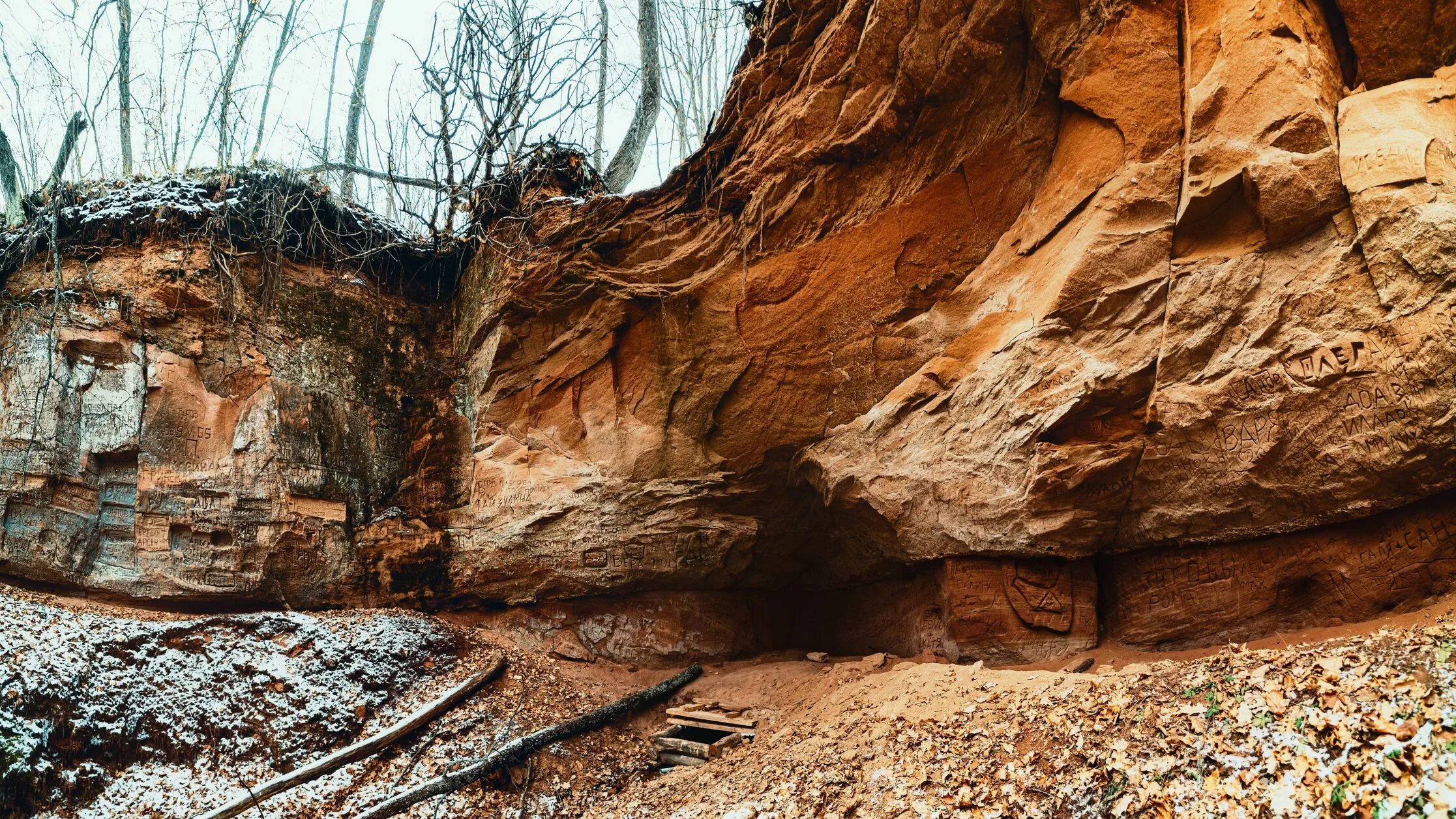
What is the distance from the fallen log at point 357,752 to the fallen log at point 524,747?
2.04 ft

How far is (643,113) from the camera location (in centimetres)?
1236

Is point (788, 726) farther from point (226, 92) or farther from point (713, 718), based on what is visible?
point (226, 92)

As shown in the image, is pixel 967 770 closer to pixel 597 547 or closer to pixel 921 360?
pixel 921 360

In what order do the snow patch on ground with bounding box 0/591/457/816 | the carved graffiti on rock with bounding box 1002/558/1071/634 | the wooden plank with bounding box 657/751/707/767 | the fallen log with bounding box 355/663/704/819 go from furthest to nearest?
the wooden plank with bounding box 657/751/707/767, the carved graffiti on rock with bounding box 1002/558/1071/634, the fallen log with bounding box 355/663/704/819, the snow patch on ground with bounding box 0/591/457/816

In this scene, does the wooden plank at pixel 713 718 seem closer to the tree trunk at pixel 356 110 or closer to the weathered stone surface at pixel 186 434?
the weathered stone surface at pixel 186 434

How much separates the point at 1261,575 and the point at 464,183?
8857mm

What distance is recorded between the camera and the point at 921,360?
7648 mm

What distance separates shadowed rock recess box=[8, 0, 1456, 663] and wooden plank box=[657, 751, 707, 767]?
5.64 ft

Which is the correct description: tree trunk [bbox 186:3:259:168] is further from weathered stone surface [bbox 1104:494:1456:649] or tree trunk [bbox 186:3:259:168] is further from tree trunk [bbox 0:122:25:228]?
weathered stone surface [bbox 1104:494:1456:649]

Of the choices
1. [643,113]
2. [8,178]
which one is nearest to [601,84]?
[643,113]

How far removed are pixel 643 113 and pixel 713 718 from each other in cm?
856

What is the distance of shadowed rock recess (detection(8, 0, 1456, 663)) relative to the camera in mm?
5355

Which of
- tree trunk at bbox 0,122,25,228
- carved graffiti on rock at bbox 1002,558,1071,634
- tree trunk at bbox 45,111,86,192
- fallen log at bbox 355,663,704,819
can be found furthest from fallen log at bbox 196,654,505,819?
tree trunk at bbox 0,122,25,228

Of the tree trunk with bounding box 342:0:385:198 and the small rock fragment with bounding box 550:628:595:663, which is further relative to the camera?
the tree trunk with bounding box 342:0:385:198
